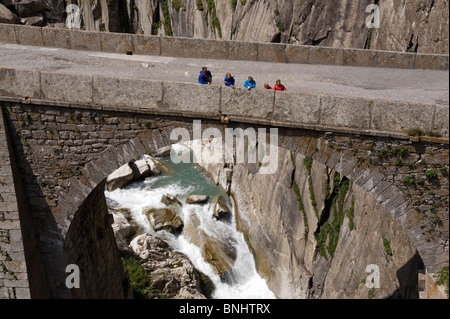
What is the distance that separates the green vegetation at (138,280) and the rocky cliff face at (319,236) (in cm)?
580

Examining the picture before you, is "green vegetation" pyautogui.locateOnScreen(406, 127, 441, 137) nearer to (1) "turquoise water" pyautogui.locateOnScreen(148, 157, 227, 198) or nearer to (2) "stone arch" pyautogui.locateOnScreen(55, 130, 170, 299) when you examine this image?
(2) "stone arch" pyautogui.locateOnScreen(55, 130, 170, 299)

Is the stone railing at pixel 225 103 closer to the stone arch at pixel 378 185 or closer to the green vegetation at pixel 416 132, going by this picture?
the green vegetation at pixel 416 132

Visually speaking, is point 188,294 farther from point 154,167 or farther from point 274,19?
point 274,19

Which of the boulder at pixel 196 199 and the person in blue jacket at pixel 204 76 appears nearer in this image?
the person in blue jacket at pixel 204 76

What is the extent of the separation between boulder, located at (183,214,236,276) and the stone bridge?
9.99 metres

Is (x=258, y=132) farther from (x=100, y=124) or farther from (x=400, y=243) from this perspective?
(x=400, y=243)

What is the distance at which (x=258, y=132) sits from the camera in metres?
9.71

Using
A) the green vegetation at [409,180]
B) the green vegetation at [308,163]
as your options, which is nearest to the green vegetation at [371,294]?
the green vegetation at [308,163]

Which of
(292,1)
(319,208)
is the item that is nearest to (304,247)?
(319,208)

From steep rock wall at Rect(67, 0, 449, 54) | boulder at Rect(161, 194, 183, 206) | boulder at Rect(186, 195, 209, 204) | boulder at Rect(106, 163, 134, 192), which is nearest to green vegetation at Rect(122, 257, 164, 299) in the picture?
boulder at Rect(161, 194, 183, 206)

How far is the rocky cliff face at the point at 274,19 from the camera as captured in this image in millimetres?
15836

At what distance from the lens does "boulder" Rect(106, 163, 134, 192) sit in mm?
25922

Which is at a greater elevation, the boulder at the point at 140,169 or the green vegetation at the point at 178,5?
the green vegetation at the point at 178,5

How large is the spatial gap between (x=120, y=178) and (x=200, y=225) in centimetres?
635
